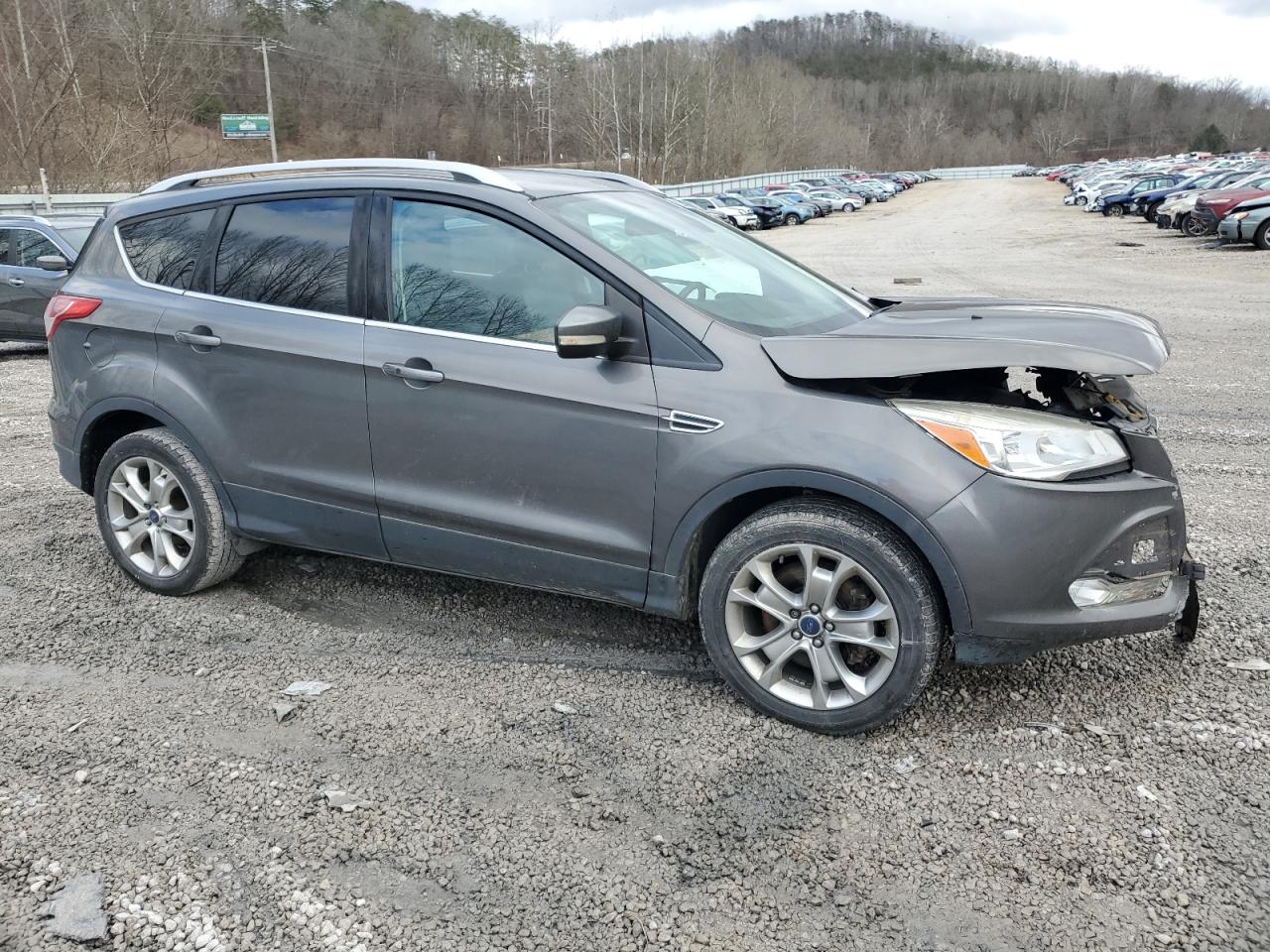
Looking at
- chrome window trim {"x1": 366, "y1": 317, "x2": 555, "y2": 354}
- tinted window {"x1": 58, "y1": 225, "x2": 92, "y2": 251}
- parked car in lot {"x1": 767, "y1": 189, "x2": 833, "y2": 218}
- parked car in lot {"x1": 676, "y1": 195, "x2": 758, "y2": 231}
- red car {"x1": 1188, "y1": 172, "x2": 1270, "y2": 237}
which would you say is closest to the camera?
chrome window trim {"x1": 366, "y1": 317, "x2": 555, "y2": 354}

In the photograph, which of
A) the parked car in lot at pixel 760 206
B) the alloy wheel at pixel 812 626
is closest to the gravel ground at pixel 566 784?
the alloy wheel at pixel 812 626

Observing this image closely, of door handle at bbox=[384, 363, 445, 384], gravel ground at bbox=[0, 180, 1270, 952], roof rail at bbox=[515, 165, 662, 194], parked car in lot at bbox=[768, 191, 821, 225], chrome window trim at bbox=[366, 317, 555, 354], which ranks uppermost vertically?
roof rail at bbox=[515, 165, 662, 194]

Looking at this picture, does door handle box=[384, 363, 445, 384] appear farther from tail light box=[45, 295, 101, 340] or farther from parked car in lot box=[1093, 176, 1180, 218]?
parked car in lot box=[1093, 176, 1180, 218]

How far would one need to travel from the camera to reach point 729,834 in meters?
2.92

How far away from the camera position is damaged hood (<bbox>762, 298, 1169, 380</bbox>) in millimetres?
3166

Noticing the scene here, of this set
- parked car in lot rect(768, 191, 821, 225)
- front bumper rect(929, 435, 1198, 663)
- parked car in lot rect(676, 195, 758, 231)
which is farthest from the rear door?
parked car in lot rect(768, 191, 821, 225)

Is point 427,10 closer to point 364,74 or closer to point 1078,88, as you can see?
point 364,74

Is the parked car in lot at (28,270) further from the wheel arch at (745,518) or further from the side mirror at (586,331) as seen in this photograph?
the wheel arch at (745,518)

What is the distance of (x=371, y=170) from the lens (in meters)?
4.07

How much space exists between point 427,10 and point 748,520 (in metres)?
141

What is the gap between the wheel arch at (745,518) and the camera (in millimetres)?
3127

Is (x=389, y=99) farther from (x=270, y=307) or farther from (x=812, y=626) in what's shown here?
(x=812, y=626)

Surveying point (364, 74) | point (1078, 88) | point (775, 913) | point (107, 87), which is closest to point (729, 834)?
point (775, 913)

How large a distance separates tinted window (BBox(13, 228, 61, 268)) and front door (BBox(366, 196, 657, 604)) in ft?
30.3
